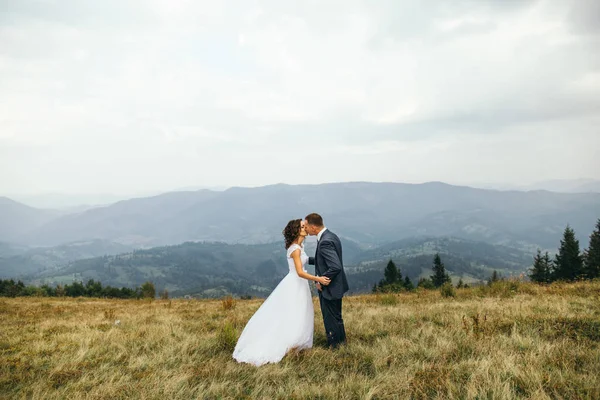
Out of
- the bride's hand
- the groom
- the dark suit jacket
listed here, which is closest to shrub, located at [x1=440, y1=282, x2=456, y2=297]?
the groom

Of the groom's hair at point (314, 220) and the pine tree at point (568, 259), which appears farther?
the pine tree at point (568, 259)

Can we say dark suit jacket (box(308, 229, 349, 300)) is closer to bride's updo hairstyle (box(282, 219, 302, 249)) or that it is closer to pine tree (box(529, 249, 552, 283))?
bride's updo hairstyle (box(282, 219, 302, 249))

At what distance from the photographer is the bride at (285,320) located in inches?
261

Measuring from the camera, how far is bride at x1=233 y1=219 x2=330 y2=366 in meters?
6.64

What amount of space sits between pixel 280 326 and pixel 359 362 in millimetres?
1796

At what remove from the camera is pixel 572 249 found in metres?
57.0

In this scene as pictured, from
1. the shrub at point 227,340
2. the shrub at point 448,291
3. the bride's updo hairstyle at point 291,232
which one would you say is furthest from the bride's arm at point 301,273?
the shrub at point 448,291

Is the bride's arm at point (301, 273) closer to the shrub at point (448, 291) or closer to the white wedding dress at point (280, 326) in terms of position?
the white wedding dress at point (280, 326)

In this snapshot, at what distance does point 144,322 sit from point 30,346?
146 inches

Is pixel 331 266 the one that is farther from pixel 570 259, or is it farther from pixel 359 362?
pixel 570 259

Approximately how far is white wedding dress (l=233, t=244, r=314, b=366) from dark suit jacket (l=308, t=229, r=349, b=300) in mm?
523

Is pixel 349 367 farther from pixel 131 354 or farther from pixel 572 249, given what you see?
pixel 572 249

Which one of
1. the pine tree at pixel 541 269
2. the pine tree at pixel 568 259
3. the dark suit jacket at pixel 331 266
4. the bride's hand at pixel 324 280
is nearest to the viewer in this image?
the bride's hand at pixel 324 280

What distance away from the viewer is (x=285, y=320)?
276 inches
